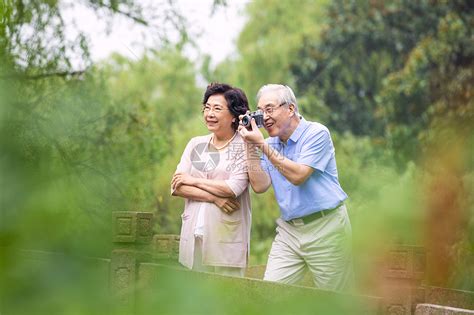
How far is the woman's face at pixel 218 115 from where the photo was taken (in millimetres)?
3461

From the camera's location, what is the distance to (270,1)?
1855cm

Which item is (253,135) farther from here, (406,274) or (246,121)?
(406,274)

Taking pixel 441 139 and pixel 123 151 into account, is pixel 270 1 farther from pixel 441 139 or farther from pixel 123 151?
pixel 123 151

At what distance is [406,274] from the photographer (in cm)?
391

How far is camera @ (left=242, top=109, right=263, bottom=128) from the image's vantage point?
330cm

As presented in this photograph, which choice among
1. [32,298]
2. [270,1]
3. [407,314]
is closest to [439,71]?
[270,1]

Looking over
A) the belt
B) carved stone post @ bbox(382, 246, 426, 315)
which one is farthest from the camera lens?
carved stone post @ bbox(382, 246, 426, 315)

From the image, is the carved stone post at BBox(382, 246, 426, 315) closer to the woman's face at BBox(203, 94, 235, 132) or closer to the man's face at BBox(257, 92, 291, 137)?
the man's face at BBox(257, 92, 291, 137)

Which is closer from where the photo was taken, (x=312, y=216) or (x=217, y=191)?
(x=217, y=191)

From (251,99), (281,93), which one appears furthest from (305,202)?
(251,99)

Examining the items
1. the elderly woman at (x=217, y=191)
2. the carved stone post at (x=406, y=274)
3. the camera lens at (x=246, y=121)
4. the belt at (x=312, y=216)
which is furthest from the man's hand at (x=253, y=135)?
the carved stone post at (x=406, y=274)

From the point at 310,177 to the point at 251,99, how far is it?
35.7 feet

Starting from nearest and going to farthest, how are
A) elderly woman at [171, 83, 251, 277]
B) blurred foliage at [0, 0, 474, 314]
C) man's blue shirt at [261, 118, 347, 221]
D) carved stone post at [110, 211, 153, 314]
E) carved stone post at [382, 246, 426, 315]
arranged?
blurred foliage at [0, 0, 474, 314] < carved stone post at [110, 211, 153, 314] < elderly woman at [171, 83, 251, 277] < man's blue shirt at [261, 118, 347, 221] < carved stone post at [382, 246, 426, 315]

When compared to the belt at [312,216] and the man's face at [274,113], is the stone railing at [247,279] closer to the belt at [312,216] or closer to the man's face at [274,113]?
the belt at [312,216]
